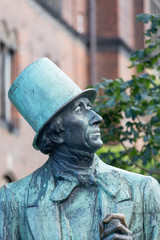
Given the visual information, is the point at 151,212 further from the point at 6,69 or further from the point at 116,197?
the point at 6,69

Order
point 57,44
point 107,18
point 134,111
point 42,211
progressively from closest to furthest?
point 42,211, point 134,111, point 57,44, point 107,18

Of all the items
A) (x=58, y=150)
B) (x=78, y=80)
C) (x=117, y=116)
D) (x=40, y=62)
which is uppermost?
(x=40, y=62)

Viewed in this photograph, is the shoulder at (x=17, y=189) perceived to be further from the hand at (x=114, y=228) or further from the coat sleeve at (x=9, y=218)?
the hand at (x=114, y=228)

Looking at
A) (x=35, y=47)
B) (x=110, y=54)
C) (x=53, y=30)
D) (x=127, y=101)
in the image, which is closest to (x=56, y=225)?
(x=127, y=101)

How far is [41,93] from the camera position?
16.7ft

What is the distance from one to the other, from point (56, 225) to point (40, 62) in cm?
85

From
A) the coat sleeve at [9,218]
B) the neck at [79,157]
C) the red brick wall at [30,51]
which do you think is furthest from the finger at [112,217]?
the red brick wall at [30,51]

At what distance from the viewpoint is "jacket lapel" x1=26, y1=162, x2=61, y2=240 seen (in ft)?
16.1

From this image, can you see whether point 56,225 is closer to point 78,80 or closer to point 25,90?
point 25,90

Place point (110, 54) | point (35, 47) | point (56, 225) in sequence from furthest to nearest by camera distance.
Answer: point (110, 54)
point (35, 47)
point (56, 225)

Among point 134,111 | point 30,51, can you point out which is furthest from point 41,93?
point 30,51

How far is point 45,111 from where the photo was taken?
5066 mm

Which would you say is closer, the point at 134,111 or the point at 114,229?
the point at 114,229

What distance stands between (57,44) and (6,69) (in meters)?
5.44
